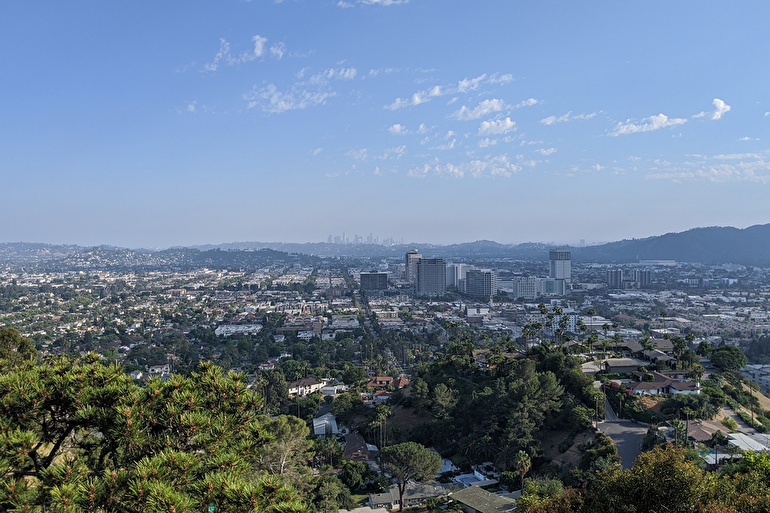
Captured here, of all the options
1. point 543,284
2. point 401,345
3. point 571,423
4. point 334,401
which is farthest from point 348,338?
point 543,284

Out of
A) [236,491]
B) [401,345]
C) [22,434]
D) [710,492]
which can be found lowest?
[401,345]

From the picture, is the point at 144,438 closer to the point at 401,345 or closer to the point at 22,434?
the point at 22,434

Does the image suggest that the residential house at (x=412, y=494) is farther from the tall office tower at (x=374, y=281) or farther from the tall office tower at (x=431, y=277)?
the tall office tower at (x=374, y=281)

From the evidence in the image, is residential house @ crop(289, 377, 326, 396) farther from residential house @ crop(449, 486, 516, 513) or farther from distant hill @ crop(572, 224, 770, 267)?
distant hill @ crop(572, 224, 770, 267)

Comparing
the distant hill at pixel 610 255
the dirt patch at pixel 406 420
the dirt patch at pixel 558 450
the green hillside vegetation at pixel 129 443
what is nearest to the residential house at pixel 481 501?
the dirt patch at pixel 558 450

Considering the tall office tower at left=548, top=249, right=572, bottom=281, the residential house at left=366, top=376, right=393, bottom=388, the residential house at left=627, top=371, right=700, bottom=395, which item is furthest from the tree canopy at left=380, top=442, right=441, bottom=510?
the tall office tower at left=548, top=249, right=572, bottom=281

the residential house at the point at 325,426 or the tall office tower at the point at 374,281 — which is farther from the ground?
the tall office tower at the point at 374,281

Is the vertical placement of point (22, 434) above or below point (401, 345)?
above
